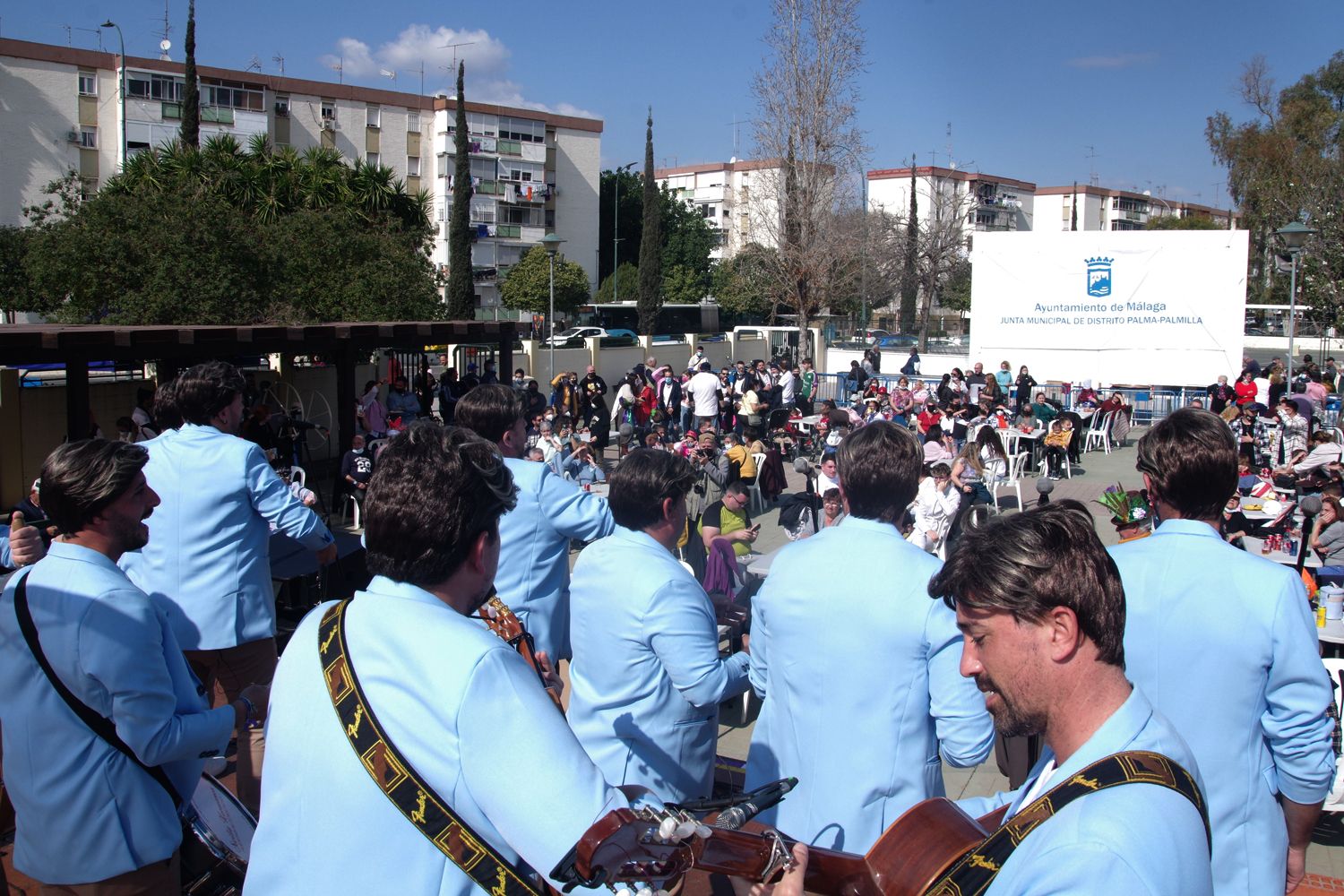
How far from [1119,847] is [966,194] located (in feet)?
241

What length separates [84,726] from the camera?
241 cm

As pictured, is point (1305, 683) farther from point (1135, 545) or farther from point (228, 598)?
point (228, 598)

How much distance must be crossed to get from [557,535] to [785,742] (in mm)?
1468

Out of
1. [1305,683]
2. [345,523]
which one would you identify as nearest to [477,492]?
[1305,683]

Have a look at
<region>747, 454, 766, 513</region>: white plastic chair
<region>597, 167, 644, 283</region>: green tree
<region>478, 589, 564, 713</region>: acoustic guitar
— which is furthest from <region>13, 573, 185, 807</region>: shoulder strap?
<region>597, 167, 644, 283</region>: green tree

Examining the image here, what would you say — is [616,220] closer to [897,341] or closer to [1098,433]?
[897,341]

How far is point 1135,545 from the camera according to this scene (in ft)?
8.28

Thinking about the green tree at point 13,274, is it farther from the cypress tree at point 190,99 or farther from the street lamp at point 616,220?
the street lamp at point 616,220

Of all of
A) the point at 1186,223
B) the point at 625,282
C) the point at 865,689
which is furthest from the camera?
the point at 1186,223

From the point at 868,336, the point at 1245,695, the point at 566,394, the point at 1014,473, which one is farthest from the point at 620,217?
the point at 1245,695

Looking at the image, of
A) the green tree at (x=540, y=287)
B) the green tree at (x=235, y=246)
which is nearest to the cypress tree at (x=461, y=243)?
the green tree at (x=540, y=287)

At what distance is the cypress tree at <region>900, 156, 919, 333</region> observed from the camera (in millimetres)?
52009

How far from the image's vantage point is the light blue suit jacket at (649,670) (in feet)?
9.11

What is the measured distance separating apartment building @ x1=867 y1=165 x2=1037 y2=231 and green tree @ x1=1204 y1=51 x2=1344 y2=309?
56.6ft
